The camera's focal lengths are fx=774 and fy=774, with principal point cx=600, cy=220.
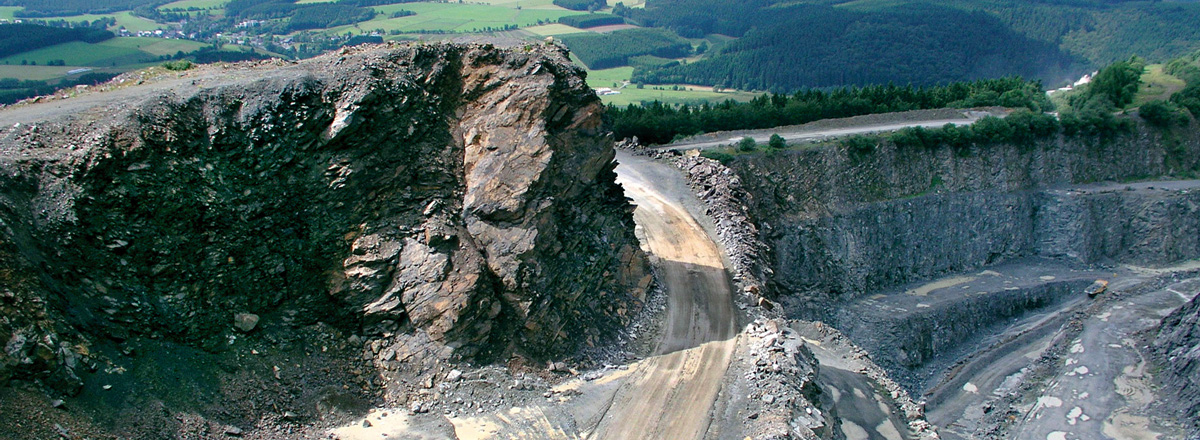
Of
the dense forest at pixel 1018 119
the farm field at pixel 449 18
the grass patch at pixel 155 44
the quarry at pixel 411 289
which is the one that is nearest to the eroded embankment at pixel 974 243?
the dense forest at pixel 1018 119

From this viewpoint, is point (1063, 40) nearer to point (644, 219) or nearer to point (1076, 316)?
point (1076, 316)

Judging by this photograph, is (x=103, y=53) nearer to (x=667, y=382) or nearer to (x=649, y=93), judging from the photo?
(x=649, y=93)

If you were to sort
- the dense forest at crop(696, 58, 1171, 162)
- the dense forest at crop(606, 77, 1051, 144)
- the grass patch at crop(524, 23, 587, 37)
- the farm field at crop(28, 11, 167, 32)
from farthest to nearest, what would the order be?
1. the grass patch at crop(524, 23, 587, 37)
2. the farm field at crop(28, 11, 167, 32)
3. the dense forest at crop(606, 77, 1051, 144)
4. the dense forest at crop(696, 58, 1171, 162)

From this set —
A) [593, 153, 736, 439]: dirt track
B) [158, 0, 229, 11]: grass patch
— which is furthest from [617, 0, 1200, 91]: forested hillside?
[593, 153, 736, 439]: dirt track

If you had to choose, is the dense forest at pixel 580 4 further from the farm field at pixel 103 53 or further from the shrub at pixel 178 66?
the shrub at pixel 178 66

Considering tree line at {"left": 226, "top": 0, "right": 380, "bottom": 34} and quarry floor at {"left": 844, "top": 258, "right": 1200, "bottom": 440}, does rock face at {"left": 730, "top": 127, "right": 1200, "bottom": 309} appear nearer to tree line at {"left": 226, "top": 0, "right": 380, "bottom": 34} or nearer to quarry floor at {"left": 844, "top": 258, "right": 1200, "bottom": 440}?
quarry floor at {"left": 844, "top": 258, "right": 1200, "bottom": 440}

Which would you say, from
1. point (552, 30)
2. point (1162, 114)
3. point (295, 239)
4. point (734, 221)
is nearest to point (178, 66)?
point (295, 239)

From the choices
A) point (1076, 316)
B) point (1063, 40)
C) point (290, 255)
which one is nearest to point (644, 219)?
point (290, 255)
